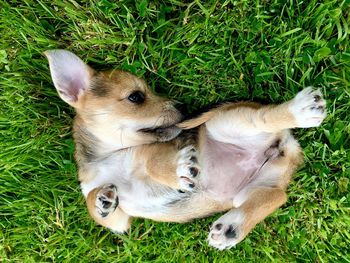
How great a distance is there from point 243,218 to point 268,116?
2.78ft

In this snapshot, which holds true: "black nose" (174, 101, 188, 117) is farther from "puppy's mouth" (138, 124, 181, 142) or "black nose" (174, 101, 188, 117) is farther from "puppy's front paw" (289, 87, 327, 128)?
A: "puppy's front paw" (289, 87, 327, 128)

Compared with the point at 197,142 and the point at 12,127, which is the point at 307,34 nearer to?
the point at 197,142

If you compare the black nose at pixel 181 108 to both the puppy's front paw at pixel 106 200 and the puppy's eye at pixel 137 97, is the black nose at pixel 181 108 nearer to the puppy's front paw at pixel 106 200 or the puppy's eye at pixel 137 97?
the puppy's eye at pixel 137 97

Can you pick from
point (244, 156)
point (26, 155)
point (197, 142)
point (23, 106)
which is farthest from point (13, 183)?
point (244, 156)

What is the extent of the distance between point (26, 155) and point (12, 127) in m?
0.32

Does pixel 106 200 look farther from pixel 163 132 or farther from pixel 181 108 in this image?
pixel 181 108

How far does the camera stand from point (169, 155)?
4465 millimetres

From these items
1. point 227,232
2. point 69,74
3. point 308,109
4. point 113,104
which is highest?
point 308,109

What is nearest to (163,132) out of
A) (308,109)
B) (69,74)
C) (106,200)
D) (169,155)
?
(169,155)

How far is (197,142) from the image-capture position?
466 cm

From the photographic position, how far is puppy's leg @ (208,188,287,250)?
13.5ft

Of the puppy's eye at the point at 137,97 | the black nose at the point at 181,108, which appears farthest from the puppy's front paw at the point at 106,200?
the black nose at the point at 181,108

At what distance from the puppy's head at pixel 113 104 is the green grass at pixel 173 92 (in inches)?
14.5

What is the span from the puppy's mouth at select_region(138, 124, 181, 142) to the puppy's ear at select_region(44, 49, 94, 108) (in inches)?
26.1
